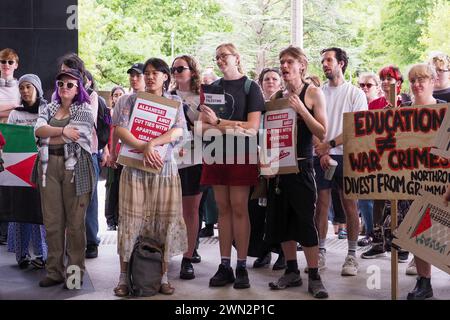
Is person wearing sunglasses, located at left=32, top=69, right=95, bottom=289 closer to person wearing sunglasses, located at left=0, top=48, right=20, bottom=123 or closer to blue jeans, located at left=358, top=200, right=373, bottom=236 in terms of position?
person wearing sunglasses, located at left=0, top=48, right=20, bottom=123

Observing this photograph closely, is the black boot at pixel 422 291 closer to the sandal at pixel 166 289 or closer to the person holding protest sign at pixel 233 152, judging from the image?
the person holding protest sign at pixel 233 152

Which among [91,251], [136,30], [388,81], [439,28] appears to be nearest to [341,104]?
[388,81]

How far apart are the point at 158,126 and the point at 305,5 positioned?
1884 centimetres

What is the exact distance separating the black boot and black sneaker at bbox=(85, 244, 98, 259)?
3020mm

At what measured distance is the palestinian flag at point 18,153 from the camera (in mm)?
6047

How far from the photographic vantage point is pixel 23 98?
6211mm

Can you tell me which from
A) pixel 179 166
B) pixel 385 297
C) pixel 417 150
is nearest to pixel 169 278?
pixel 179 166

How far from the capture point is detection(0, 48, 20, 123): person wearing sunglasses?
21.9 ft

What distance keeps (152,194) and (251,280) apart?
Result: 1139mm

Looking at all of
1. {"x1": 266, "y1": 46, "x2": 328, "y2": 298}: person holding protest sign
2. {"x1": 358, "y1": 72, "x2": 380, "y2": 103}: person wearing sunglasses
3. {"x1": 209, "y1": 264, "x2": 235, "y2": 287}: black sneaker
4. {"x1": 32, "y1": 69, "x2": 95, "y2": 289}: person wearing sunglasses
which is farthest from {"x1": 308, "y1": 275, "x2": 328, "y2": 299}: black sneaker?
{"x1": 358, "y1": 72, "x2": 380, "y2": 103}: person wearing sunglasses

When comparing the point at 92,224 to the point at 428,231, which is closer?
the point at 428,231

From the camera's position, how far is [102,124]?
6.45 meters

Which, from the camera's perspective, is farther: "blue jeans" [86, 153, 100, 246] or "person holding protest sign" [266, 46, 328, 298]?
"blue jeans" [86, 153, 100, 246]

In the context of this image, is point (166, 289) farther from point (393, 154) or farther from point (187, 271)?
point (393, 154)
